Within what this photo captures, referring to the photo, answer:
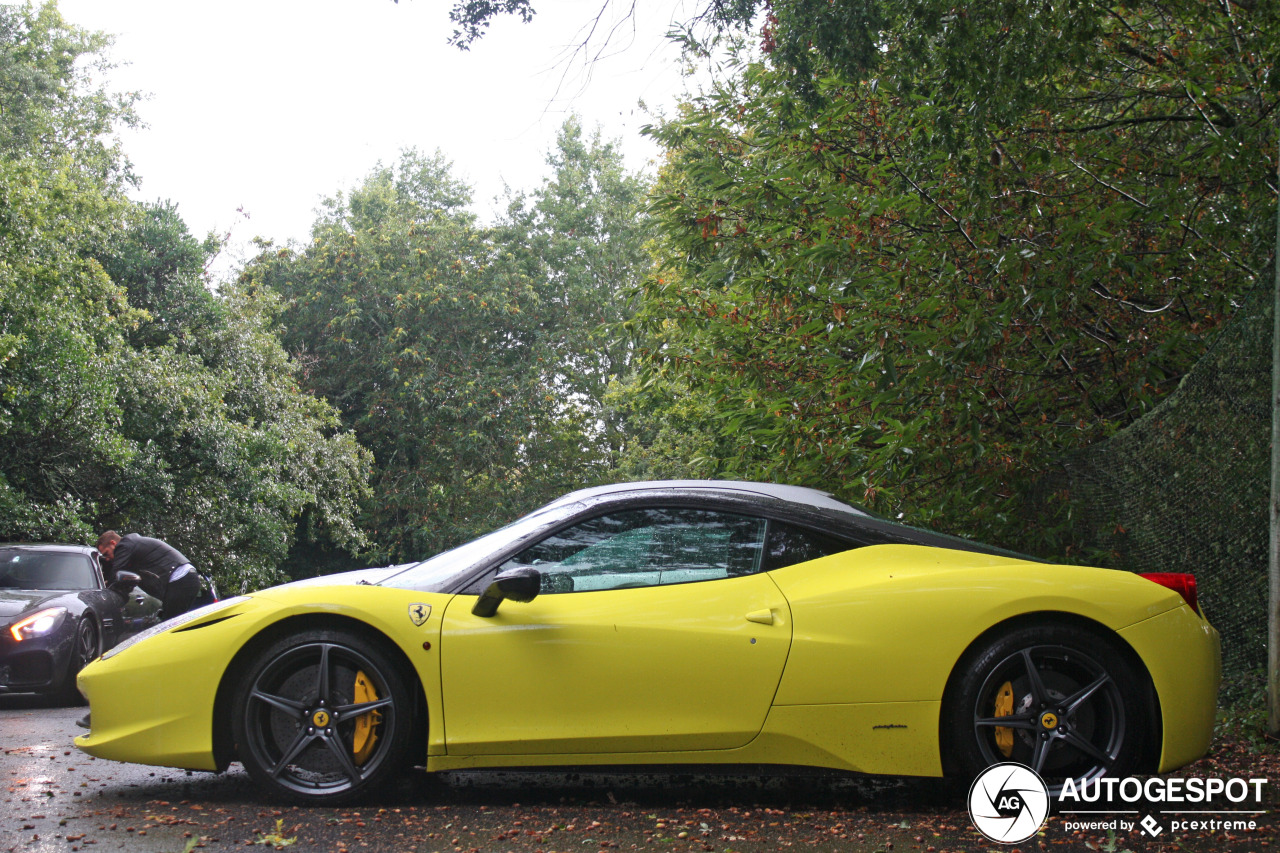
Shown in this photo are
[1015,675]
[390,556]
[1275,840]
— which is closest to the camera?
[1275,840]

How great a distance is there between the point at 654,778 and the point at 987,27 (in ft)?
15.0

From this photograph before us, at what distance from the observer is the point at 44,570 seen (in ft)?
30.6

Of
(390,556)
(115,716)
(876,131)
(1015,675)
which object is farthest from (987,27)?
(390,556)

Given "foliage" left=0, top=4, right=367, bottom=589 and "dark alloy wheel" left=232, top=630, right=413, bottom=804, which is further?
"foliage" left=0, top=4, right=367, bottom=589

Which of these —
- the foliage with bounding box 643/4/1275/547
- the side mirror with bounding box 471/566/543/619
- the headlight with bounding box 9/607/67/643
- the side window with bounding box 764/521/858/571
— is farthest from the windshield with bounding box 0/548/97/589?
the side window with bounding box 764/521/858/571

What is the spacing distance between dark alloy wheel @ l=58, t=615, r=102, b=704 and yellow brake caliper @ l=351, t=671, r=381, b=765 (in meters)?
5.09

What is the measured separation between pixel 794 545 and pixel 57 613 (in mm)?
6838

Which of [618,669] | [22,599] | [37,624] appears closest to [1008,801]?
[618,669]

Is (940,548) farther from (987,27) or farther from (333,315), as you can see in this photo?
(333,315)

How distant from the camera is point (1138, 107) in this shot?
8.91 metres

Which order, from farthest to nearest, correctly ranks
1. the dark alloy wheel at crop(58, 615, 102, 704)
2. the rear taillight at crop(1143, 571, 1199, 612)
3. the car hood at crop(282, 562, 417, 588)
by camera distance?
the dark alloy wheel at crop(58, 615, 102, 704)
the car hood at crop(282, 562, 417, 588)
the rear taillight at crop(1143, 571, 1199, 612)

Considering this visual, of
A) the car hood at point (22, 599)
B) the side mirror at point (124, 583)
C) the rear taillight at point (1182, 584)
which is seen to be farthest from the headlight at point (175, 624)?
the side mirror at point (124, 583)

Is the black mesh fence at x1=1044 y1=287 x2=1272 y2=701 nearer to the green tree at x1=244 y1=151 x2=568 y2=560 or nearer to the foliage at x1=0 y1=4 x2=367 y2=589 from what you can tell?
the foliage at x1=0 y1=4 x2=367 y2=589

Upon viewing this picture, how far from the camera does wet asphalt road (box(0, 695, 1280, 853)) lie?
343 centimetres
